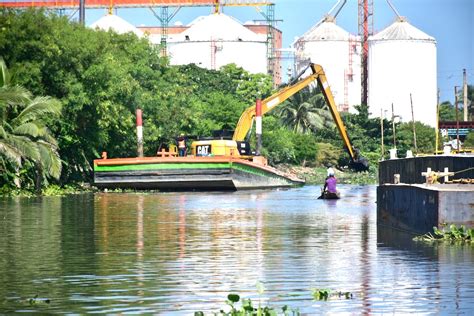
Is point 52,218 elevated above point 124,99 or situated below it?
below

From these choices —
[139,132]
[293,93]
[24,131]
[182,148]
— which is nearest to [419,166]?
[24,131]

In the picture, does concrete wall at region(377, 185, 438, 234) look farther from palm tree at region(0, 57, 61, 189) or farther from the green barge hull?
the green barge hull

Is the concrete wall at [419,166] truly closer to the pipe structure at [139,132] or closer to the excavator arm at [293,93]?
the pipe structure at [139,132]

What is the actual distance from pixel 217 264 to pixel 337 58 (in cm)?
11522

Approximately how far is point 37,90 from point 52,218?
2170 cm

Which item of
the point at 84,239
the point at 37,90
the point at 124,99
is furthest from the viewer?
the point at 124,99

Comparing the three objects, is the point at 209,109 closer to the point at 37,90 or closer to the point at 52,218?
the point at 37,90

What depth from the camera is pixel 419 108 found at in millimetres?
126500

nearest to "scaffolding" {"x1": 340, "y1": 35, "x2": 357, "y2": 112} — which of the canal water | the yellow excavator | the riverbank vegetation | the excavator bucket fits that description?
the excavator bucket

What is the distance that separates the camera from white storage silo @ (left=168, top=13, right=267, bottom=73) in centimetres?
13125

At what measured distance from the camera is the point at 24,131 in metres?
50.1

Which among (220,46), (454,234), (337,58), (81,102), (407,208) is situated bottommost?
(454,234)

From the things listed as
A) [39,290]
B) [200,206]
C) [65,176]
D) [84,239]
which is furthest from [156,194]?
[39,290]

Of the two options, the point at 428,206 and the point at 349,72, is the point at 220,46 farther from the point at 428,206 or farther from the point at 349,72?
the point at 428,206
